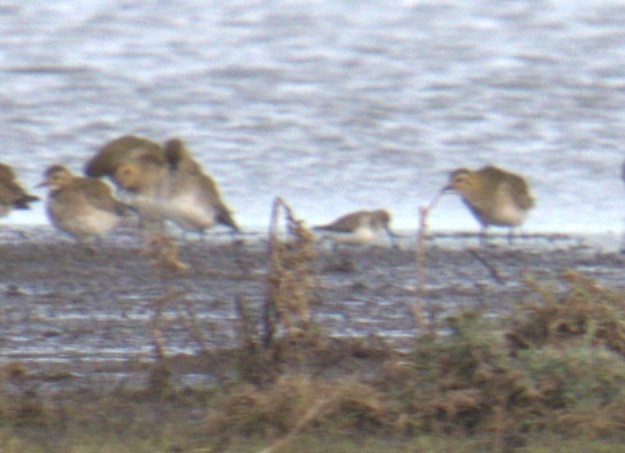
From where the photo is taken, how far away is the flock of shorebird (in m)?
8.82

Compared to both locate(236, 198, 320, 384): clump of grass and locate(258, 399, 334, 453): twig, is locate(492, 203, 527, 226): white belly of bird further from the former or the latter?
locate(258, 399, 334, 453): twig

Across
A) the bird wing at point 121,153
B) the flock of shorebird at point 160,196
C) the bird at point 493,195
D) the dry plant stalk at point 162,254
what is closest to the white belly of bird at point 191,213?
the flock of shorebird at point 160,196

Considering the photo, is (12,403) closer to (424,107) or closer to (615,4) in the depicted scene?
(424,107)

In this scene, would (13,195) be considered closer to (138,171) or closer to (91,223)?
(91,223)

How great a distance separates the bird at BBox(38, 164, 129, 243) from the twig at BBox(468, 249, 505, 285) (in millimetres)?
2278

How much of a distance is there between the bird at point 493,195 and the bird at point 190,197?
151 cm

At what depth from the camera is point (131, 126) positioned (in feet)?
39.7

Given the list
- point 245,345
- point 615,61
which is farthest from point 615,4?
point 245,345

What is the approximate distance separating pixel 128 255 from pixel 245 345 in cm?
380

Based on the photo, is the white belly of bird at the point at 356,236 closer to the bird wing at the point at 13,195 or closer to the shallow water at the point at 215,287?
the shallow water at the point at 215,287

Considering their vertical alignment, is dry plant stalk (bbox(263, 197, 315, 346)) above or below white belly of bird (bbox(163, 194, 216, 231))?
above

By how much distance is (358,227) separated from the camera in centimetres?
853

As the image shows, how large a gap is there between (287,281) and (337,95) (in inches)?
326

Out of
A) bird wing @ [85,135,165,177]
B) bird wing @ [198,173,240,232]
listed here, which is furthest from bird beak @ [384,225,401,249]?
bird wing @ [85,135,165,177]
